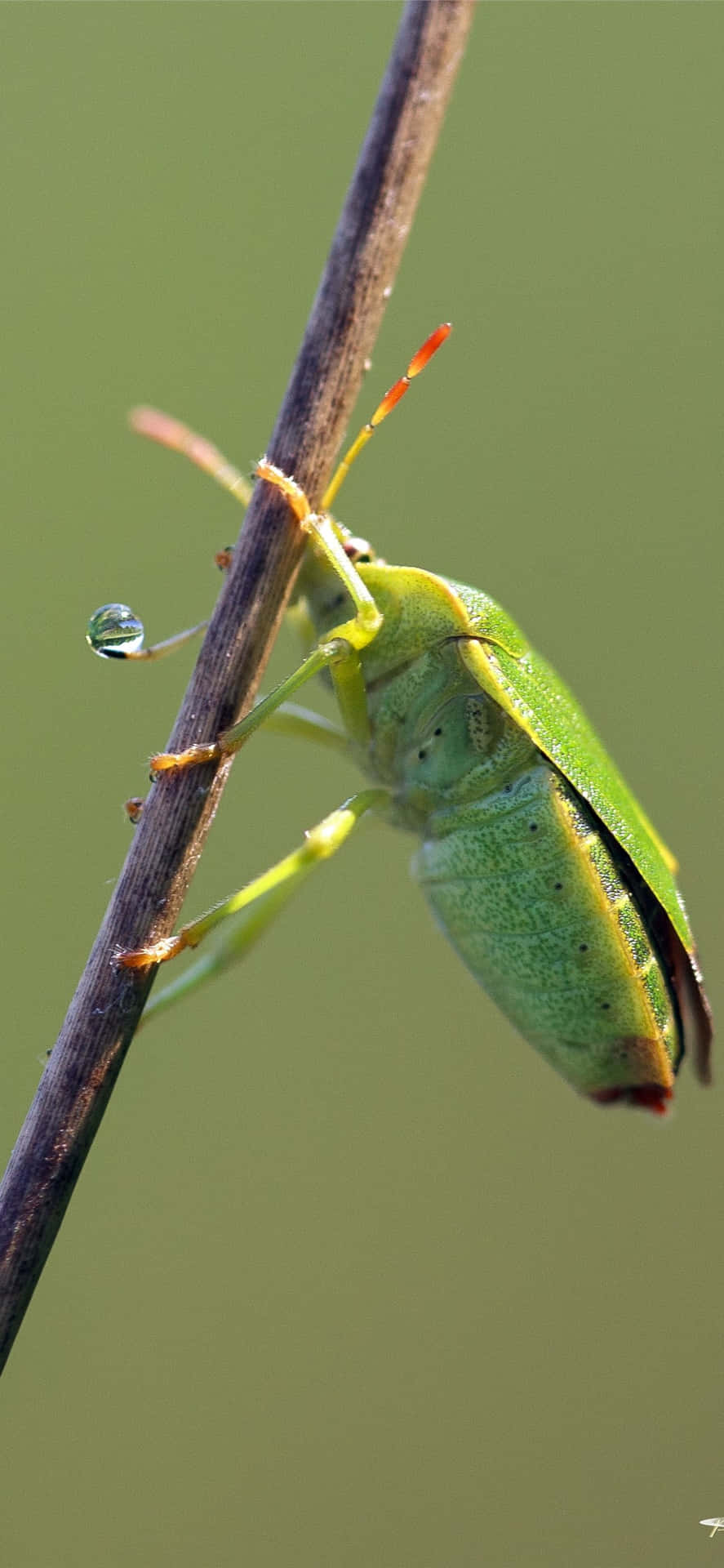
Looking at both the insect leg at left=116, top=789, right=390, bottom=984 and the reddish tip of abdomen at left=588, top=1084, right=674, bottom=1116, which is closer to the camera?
the insect leg at left=116, top=789, right=390, bottom=984

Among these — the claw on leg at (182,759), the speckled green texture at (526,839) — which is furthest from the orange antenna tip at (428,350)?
the claw on leg at (182,759)

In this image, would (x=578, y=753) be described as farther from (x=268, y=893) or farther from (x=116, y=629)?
(x=116, y=629)

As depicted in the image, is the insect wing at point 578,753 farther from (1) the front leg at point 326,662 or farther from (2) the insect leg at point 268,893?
(2) the insect leg at point 268,893

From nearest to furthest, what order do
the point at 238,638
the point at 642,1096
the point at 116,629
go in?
the point at 238,638, the point at 116,629, the point at 642,1096

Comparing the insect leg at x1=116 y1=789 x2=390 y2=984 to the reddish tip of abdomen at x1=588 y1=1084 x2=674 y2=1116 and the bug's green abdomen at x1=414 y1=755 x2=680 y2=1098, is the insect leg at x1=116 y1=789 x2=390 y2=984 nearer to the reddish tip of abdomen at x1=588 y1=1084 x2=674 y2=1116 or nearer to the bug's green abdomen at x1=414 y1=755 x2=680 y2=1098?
the bug's green abdomen at x1=414 y1=755 x2=680 y2=1098

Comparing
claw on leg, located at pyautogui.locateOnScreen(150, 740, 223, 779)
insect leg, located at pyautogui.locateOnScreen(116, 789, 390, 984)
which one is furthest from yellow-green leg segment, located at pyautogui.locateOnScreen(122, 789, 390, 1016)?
claw on leg, located at pyautogui.locateOnScreen(150, 740, 223, 779)

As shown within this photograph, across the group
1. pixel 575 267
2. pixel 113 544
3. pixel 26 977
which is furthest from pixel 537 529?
pixel 26 977

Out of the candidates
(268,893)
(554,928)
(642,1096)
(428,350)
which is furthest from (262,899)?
(428,350)
